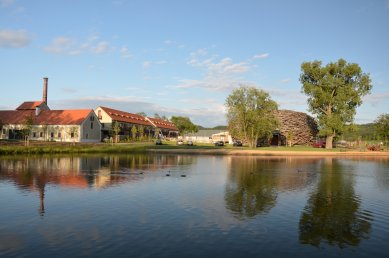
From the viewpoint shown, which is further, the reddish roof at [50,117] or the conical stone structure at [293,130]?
the conical stone structure at [293,130]

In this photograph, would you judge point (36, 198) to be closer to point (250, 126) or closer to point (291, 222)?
point (291, 222)

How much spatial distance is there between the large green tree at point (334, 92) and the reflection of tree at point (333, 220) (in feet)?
208

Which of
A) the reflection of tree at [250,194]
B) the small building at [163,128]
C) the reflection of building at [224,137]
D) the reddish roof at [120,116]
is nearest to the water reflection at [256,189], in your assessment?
the reflection of tree at [250,194]

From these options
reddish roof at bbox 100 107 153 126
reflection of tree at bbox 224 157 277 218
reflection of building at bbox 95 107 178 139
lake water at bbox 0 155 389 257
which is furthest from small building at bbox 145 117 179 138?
lake water at bbox 0 155 389 257

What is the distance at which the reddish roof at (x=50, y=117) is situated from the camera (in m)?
82.5

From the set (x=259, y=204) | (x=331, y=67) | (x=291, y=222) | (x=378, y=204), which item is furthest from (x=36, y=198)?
(x=331, y=67)

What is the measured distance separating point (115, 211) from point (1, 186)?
1130 centimetres

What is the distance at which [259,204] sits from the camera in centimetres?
1920

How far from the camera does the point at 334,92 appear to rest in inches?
3428

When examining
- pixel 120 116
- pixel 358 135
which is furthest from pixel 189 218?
pixel 358 135

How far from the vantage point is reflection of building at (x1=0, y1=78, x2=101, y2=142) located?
8088 centimetres

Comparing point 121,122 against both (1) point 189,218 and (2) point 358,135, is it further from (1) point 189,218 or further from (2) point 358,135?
(2) point 358,135

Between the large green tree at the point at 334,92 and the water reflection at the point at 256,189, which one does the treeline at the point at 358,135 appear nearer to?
the large green tree at the point at 334,92

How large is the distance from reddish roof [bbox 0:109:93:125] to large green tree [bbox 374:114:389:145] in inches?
3090
